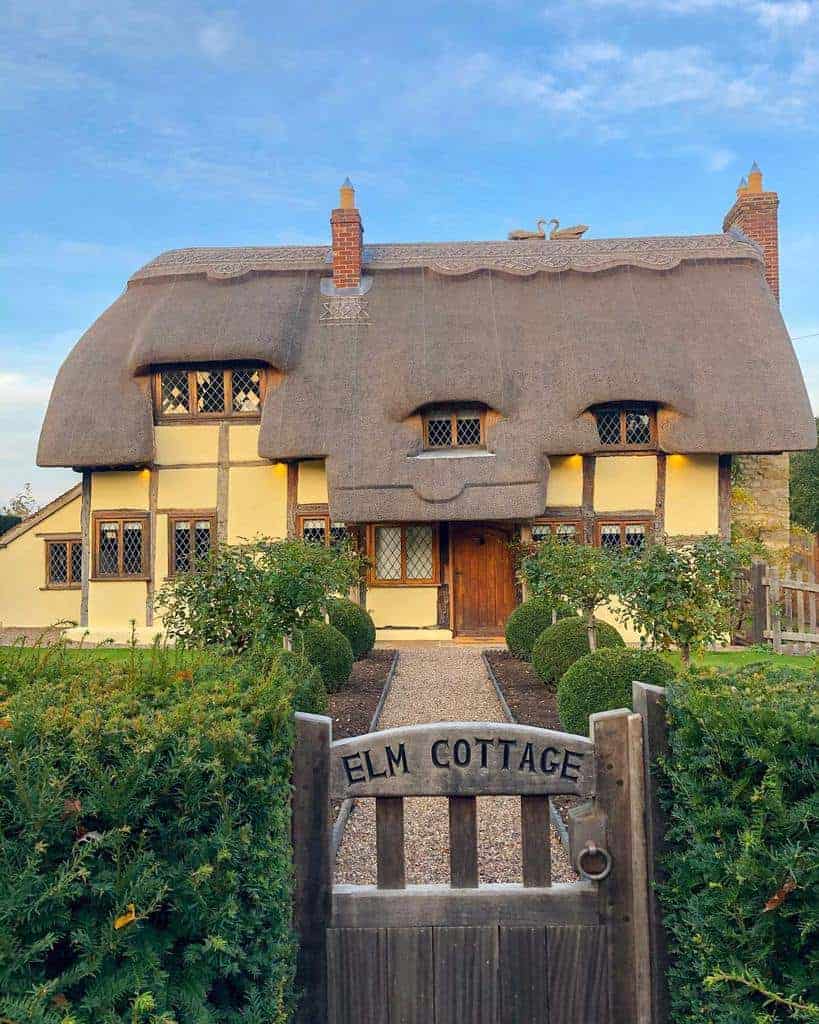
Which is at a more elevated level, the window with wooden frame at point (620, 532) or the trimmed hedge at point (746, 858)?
the window with wooden frame at point (620, 532)

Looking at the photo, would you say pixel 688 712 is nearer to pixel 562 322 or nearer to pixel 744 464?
pixel 562 322

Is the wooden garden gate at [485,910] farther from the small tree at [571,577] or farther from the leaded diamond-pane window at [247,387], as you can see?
the leaded diamond-pane window at [247,387]

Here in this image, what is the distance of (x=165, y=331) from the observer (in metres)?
15.7

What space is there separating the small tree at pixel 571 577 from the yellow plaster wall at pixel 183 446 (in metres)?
7.53

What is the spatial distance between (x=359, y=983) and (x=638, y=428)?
14060mm

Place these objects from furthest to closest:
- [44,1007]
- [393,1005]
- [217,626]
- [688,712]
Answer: [217,626] < [393,1005] < [688,712] < [44,1007]

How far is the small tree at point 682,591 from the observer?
7270mm

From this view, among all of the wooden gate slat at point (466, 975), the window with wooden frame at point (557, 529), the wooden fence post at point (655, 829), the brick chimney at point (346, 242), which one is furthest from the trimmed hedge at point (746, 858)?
the brick chimney at point (346, 242)

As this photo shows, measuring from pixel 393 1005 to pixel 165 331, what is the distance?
14704 millimetres

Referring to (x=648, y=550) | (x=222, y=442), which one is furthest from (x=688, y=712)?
(x=222, y=442)

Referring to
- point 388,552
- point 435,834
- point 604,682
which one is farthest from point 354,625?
point 435,834

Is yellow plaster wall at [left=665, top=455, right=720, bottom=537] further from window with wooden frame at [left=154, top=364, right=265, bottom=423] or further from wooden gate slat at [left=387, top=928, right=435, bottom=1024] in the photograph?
wooden gate slat at [left=387, top=928, right=435, bottom=1024]

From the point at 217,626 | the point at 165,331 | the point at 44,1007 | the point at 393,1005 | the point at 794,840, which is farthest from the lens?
the point at 165,331

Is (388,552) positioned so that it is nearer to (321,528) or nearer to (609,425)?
(321,528)
